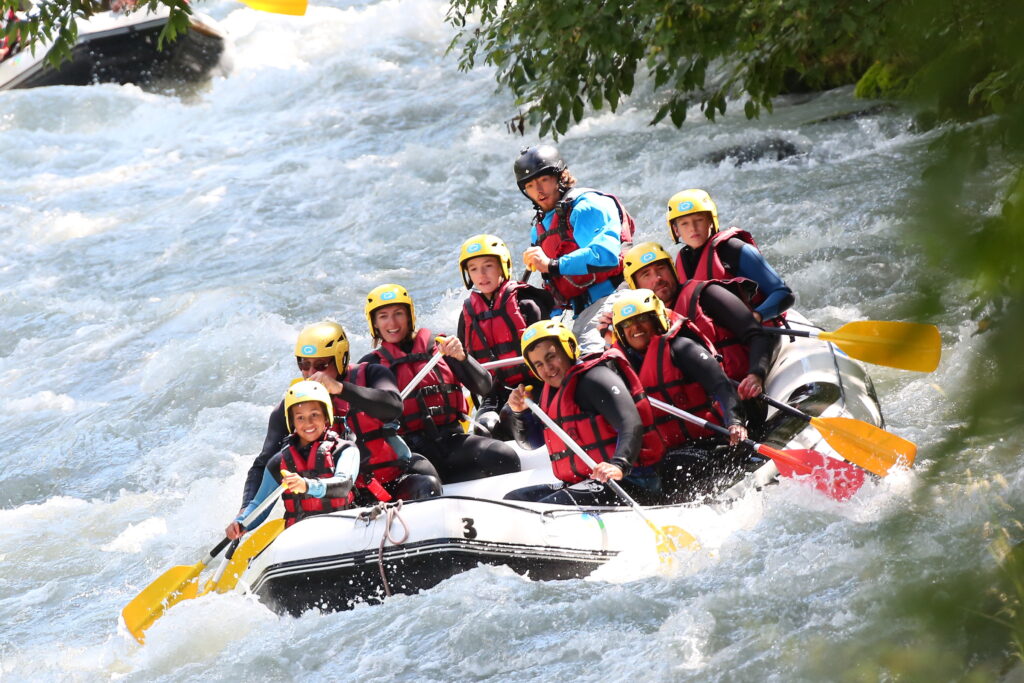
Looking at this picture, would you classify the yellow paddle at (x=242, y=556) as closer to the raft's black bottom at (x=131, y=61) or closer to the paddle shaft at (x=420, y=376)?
the paddle shaft at (x=420, y=376)

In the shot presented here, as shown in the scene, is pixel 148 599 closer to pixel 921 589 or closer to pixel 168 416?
pixel 168 416

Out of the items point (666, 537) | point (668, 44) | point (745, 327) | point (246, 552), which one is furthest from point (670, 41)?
point (246, 552)

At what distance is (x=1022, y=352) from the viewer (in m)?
0.75

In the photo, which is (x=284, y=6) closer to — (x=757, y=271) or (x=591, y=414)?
(x=591, y=414)

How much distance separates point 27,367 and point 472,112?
6593 mm

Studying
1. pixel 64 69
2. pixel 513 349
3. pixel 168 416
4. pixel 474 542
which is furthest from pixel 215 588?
pixel 64 69

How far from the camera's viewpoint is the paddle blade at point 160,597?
5242mm

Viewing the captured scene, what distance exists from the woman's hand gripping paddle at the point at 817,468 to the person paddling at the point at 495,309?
114 cm

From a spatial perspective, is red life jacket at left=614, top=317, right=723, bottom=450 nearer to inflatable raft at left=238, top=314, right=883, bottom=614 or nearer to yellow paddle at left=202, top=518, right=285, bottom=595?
inflatable raft at left=238, top=314, right=883, bottom=614

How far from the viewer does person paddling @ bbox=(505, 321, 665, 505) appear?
4.89 metres

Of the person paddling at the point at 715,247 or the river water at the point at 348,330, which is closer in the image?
the river water at the point at 348,330

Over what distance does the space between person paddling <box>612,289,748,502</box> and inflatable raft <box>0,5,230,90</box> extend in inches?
545

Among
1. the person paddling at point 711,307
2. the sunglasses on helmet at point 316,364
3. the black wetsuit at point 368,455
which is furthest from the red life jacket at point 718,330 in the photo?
the sunglasses on helmet at point 316,364

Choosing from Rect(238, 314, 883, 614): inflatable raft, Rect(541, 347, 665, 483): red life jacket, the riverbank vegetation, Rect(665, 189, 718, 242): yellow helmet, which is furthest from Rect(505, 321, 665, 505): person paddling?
the riverbank vegetation
